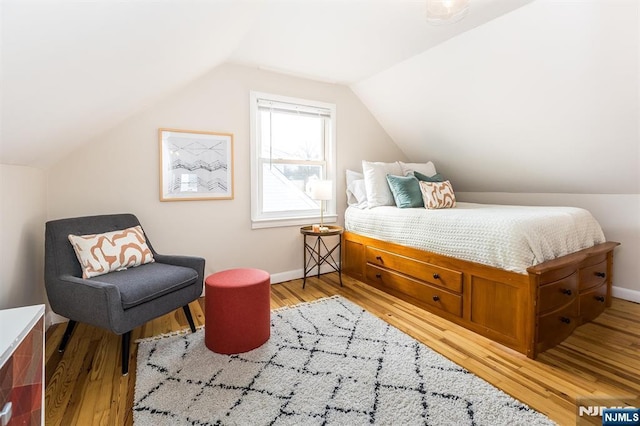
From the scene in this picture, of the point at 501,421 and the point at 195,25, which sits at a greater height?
the point at 195,25

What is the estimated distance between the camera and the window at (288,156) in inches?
131

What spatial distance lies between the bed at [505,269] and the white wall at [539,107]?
56 cm

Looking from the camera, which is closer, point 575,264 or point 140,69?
point 140,69

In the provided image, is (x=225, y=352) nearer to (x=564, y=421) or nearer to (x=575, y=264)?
(x=564, y=421)

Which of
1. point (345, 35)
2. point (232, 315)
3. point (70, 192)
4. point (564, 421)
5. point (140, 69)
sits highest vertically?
point (345, 35)

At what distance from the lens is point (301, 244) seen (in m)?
3.62

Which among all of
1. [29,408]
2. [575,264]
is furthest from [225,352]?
[575,264]

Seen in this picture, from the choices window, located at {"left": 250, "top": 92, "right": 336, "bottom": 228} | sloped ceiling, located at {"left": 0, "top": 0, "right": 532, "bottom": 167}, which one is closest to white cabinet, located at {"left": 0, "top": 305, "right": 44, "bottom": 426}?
sloped ceiling, located at {"left": 0, "top": 0, "right": 532, "bottom": 167}

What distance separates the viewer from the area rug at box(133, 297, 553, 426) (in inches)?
58.2

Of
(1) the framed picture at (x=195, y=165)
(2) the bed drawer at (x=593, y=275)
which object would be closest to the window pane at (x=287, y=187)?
(1) the framed picture at (x=195, y=165)

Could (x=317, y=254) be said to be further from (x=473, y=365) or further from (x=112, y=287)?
(x=112, y=287)

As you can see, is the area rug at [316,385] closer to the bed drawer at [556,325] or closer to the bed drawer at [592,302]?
the bed drawer at [556,325]

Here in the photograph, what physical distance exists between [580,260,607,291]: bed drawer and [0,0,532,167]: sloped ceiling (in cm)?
196

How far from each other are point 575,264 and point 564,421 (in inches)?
46.4
